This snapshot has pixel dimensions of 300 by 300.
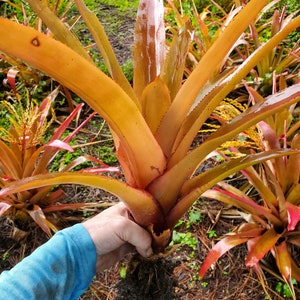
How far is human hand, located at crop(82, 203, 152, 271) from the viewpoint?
1.09 metres

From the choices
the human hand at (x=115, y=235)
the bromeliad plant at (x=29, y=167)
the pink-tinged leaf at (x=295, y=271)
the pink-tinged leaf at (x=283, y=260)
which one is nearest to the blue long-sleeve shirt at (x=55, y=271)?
the human hand at (x=115, y=235)

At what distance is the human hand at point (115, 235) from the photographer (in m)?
1.09

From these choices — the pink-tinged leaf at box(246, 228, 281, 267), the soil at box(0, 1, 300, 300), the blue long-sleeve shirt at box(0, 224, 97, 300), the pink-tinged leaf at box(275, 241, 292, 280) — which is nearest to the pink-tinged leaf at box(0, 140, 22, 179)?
the soil at box(0, 1, 300, 300)

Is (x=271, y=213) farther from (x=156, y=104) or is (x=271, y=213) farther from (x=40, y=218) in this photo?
(x=40, y=218)

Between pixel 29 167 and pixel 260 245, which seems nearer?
pixel 260 245

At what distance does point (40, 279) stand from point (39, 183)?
0.41 meters

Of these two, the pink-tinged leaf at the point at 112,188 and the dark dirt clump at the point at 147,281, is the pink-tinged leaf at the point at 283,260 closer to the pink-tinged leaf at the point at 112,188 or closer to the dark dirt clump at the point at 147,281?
the dark dirt clump at the point at 147,281

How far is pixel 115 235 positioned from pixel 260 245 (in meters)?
0.69

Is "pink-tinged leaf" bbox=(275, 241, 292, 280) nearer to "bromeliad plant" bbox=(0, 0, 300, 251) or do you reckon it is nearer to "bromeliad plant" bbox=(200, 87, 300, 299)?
"bromeliad plant" bbox=(200, 87, 300, 299)

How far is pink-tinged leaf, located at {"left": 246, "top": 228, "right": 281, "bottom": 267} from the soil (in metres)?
0.21

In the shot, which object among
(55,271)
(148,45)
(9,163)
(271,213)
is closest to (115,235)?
(55,271)

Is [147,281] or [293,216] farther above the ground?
[147,281]

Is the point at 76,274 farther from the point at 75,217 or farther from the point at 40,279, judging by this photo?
the point at 75,217

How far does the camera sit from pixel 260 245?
155 centimetres
